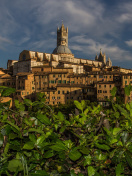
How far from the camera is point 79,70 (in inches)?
2283

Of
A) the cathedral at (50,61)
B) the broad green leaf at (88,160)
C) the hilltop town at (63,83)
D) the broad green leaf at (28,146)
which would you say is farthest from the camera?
the cathedral at (50,61)

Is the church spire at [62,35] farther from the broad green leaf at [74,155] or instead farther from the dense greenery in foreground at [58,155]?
the broad green leaf at [74,155]

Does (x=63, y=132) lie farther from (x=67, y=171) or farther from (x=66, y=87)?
(x=66, y=87)

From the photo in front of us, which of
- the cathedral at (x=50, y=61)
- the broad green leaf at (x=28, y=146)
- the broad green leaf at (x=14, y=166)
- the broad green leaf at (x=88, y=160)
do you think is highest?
the cathedral at (x=50, y=61)

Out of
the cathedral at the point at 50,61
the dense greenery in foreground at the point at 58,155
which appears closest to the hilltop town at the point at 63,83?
the cathedral at the point at 50,61

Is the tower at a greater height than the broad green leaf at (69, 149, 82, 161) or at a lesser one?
greater

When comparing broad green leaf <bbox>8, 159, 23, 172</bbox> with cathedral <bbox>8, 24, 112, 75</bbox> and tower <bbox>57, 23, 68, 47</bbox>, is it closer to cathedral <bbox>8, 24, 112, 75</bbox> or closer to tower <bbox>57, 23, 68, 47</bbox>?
cathedral <bbox>8, 24, 112, 75</bbox>

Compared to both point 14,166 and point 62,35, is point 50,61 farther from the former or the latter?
point 14,166

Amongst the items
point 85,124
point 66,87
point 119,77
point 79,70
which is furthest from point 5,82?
point 85,124

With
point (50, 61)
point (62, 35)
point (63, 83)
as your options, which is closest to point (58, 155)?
point (63, 83)

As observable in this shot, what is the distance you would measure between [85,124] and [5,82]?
49.7 meters

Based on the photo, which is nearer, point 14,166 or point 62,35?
point 14,166

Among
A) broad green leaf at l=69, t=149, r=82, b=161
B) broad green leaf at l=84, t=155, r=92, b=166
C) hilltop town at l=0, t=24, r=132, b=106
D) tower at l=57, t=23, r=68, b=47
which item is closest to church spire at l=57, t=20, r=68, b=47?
tower at l=57, t=23, r=68, b=47

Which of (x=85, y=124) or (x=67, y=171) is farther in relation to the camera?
(x=85, y=124)
